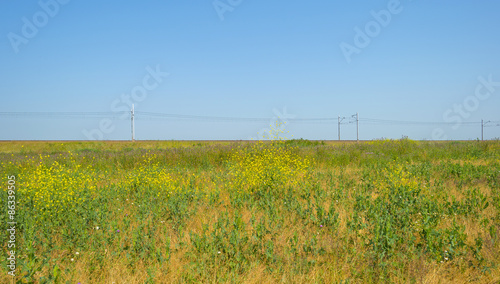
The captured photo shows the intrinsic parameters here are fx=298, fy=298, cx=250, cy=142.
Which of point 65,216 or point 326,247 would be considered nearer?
point 326,247

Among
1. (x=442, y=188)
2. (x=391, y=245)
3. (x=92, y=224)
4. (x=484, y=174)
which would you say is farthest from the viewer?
(x=484, y=174)

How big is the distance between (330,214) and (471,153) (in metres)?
12.9

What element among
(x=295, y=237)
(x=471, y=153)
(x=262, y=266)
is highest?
(x=471, y=153)

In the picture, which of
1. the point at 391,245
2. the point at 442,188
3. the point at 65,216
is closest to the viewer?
the point at 391,245

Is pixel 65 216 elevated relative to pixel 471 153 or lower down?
lower down

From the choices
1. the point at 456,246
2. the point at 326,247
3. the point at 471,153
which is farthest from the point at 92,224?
the point at 471,153

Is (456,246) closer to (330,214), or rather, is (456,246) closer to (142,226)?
(330,214)

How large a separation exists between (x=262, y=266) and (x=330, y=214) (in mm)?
1835

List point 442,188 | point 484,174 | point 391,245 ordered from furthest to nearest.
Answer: point 484,174, point 442,188, point 391,245

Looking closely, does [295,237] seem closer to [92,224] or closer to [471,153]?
[92,224]

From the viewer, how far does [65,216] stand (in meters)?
5.08

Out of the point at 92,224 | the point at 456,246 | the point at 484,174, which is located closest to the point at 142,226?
the point at 92,224

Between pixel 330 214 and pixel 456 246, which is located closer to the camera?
pixel 456 246

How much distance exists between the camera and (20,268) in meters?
3.17
